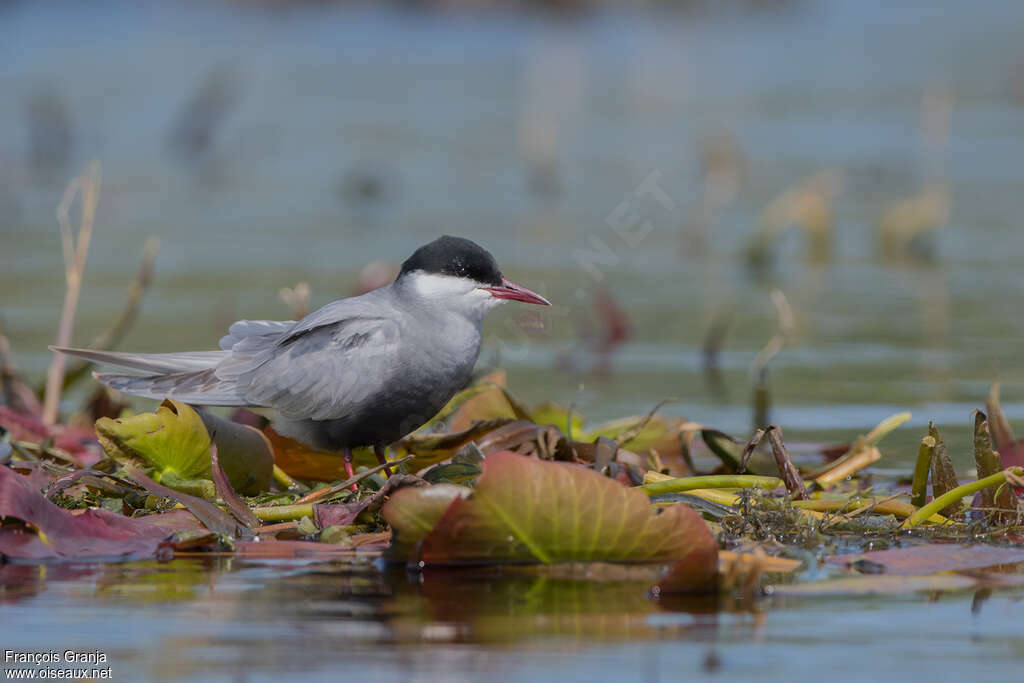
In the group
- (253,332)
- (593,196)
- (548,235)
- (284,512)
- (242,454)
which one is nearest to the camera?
(284,512)

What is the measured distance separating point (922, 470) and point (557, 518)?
51.8 inches

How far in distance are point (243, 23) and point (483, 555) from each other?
108ft

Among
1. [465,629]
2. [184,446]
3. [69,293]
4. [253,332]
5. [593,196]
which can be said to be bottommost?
[465,629]

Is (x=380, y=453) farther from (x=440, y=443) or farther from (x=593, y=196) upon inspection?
(x=593, y=196)

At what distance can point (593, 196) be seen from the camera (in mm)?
15508

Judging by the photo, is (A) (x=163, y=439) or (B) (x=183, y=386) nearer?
(A) (x=163, y=439)

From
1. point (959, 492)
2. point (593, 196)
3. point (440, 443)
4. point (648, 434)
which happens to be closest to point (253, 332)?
point (440, 443)

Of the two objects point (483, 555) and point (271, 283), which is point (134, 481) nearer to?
point (483, 555)

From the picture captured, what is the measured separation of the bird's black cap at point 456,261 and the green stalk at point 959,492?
1877 millimetres

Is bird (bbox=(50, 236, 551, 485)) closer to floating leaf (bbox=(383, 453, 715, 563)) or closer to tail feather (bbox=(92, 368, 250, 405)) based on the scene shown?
tail feather (bbox=(92, 368, 250, 405))

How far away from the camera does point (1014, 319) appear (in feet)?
32.6

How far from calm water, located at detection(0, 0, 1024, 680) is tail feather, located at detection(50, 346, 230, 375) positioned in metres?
1.68

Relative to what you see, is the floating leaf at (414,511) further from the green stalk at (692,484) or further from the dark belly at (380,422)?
the dark belly at (380,422)

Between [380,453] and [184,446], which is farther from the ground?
[184,446]
